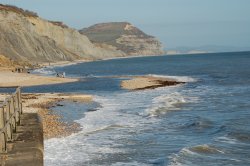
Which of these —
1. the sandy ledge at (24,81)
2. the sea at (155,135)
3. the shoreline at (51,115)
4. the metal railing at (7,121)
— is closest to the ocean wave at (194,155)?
the sea at (155,135)

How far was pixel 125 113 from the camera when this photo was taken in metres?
30.3

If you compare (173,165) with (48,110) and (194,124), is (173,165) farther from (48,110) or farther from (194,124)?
(48,110)

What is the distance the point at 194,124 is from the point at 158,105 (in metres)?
9.70

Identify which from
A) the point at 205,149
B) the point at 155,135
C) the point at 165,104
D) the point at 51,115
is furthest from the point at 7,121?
the point at 165,104

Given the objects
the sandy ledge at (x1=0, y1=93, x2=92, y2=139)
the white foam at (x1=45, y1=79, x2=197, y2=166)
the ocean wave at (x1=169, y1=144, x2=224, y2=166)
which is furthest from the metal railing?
the ocean wave at (x1=169, y1=144, x2=224, y2=166)

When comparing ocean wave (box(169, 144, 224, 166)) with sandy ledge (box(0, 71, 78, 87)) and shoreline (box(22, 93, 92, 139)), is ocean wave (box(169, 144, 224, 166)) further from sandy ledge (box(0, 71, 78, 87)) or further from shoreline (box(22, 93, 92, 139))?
sandy ledge (box(0, 71, 78, 87))

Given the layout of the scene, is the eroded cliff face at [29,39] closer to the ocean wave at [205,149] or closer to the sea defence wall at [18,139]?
the ocean wave at [205,149]

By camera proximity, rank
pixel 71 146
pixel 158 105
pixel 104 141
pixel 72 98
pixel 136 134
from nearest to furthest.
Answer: pixel 71 146 → pixel 104 141 → pixel 136 134 → pixel 158 105 → pixel 72 98

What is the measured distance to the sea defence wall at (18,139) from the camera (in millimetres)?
12038

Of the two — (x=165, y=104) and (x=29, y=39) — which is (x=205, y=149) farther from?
(x=29, y=39)

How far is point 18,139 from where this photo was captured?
14508 millimetres

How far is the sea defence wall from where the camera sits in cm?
1204

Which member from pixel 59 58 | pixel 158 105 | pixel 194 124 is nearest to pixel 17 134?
pixel 194 124

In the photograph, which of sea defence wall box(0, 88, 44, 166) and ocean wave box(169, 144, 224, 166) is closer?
sea defence wall box(0, 88, 44, 166)
